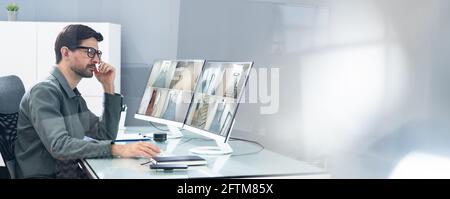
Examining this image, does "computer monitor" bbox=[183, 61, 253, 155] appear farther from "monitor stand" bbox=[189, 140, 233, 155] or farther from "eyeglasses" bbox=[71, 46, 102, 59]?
"eyeglasses" bbox=[71, 46, 102, 59]

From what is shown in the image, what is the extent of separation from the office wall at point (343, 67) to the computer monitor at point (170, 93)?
0.23ft

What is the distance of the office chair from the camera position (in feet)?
3.49

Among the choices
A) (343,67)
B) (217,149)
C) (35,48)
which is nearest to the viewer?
(35,48)

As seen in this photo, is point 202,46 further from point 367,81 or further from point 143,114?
point 367,81

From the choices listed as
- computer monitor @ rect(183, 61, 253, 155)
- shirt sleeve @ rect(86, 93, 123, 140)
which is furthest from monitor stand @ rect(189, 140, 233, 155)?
shirt sleeve @ rect(86, 93, 123, 140)

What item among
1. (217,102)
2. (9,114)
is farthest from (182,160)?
(9,114)

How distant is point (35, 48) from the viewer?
1.03 meters

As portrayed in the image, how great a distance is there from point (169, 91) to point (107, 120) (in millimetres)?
273

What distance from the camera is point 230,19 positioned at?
111 cm

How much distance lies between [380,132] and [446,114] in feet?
0.49

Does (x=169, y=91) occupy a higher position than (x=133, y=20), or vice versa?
(x=133, y=20)

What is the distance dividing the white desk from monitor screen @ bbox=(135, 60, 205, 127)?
7 centimetres

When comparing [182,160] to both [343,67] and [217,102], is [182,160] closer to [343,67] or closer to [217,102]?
[217,102]

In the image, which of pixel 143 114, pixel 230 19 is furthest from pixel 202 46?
pixel 143 114
